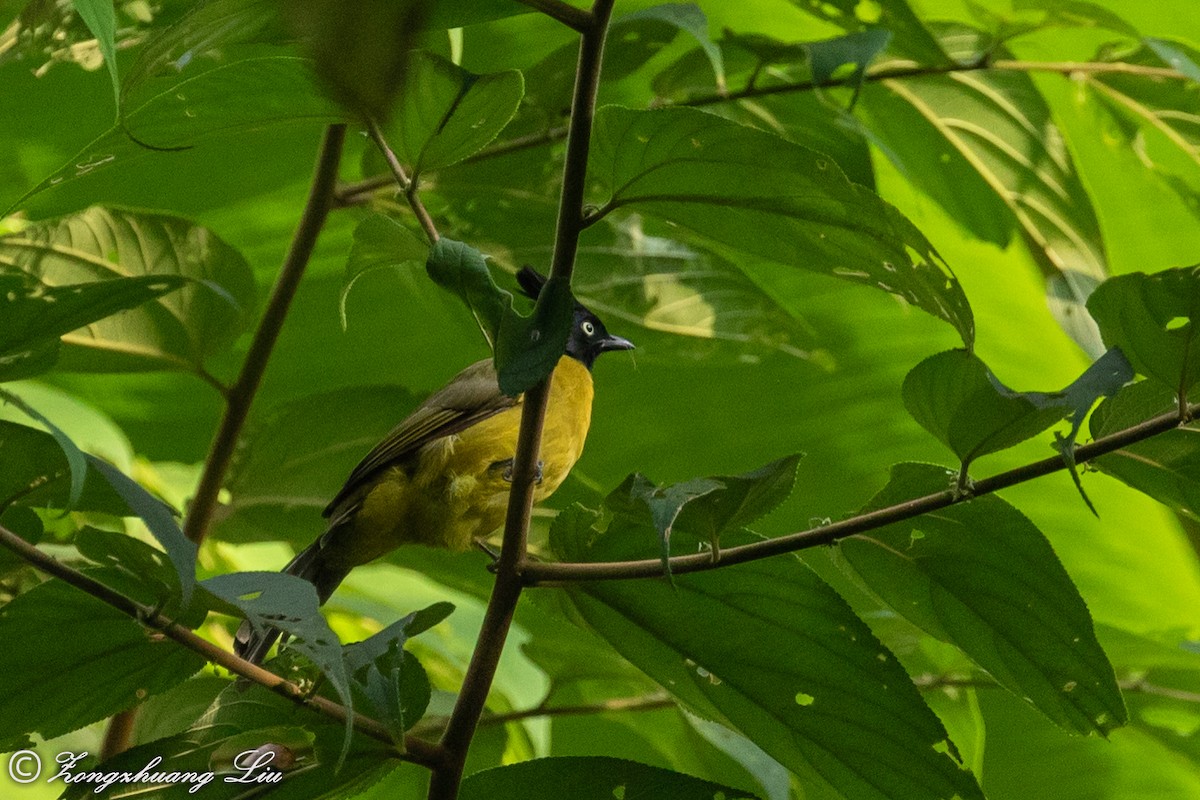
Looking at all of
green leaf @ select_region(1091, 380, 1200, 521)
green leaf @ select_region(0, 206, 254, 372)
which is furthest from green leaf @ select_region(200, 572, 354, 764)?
green leaf @ select_region(0, 206, 254, 372)

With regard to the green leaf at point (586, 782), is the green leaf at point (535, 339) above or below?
above

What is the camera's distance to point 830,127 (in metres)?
1.79

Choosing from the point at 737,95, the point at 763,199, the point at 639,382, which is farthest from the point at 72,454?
the point at 639,382

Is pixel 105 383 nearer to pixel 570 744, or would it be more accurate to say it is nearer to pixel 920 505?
pixel 570 744

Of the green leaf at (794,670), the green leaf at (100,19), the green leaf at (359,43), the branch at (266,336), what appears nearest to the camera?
the green leaf at (359,43)

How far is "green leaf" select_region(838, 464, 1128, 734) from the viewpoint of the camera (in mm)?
1023

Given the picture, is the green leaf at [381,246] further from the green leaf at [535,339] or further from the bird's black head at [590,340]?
the bird's black head at [590,340]

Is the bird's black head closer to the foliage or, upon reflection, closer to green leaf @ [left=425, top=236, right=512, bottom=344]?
the foliage

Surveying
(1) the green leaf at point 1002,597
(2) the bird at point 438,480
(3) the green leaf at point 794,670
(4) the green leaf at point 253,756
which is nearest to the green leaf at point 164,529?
(4) the green leaf at point 253,756

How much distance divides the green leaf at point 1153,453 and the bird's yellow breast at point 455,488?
3.36 feet

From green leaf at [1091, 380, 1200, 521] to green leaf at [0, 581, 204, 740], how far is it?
2.30 ft

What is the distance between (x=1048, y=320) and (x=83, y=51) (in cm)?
194

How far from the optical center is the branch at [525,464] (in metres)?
0.86

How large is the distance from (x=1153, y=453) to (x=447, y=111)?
0.59 meters
